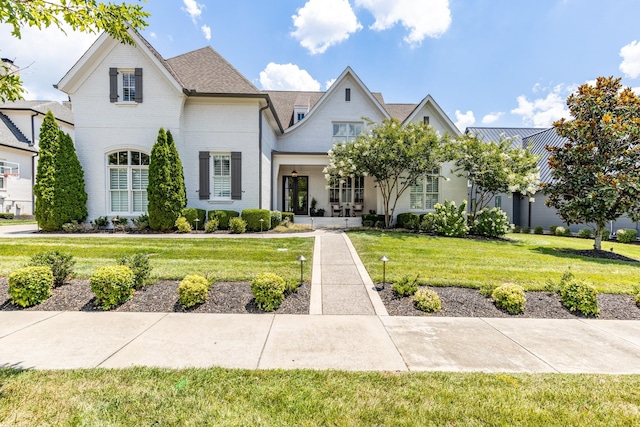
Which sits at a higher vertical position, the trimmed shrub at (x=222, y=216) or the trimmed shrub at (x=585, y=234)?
the trimmed shrub at (x=222, y=216)

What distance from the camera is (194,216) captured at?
12.3 m

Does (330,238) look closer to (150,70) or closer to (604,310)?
(604,310)

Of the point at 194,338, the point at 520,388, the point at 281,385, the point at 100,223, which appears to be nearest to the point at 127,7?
the point at 194,338

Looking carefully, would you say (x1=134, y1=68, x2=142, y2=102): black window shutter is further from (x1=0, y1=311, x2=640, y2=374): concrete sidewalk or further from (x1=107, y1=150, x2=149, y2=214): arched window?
(x1=0, y1=311, x2=640, y2=374): concrete sidewalk

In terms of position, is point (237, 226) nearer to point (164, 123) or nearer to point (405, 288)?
point (164, 123)

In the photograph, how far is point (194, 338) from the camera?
3.84 m

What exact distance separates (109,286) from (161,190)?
772cm

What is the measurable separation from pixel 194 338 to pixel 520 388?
3.82 metres

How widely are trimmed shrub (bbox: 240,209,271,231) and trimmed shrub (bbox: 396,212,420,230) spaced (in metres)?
7.06

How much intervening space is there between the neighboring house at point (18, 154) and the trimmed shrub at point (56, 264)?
841 inches

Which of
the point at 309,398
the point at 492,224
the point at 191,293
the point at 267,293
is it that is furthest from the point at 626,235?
the point at 191,293

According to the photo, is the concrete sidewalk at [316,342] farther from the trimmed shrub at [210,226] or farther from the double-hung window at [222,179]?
the double-hung window at [222,179]

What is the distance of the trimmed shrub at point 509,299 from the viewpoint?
5062mm

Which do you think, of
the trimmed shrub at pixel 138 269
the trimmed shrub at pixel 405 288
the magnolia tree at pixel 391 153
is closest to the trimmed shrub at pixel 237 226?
the magnolia tree at pixel 391 153
